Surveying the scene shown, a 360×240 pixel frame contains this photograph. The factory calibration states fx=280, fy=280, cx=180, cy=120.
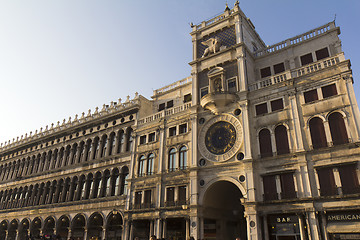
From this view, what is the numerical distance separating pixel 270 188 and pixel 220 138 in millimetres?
6313

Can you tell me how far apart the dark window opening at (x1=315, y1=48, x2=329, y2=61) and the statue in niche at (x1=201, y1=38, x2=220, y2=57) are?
9.50 meters

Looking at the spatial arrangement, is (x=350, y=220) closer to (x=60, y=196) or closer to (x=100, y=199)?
(x=100, y=199)

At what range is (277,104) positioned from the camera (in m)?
23.8

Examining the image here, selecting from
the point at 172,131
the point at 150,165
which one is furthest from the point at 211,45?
the point at 150,165

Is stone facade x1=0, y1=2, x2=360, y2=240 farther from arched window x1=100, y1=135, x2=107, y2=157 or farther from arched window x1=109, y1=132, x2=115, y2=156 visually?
arched window x1=109, y1=132, x2=115, y2=156

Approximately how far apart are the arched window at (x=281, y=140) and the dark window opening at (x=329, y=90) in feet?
13.1

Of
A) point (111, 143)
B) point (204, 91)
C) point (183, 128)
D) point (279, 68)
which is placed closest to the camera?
point (279, 68)

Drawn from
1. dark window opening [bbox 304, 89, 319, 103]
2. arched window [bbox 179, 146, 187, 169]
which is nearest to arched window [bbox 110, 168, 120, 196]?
arched window [bbox 179, 146, 187, 169]

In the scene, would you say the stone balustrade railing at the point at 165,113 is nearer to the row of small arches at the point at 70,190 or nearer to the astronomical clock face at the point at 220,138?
the astronomical clock face at the point at 220,138

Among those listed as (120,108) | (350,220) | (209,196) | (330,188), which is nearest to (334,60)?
(330,188)

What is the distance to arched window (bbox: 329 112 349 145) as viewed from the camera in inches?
786

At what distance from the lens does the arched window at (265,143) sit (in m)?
23.0

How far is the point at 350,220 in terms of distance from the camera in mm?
→ 18094

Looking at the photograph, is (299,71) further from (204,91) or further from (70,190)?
Result: (70,190)
